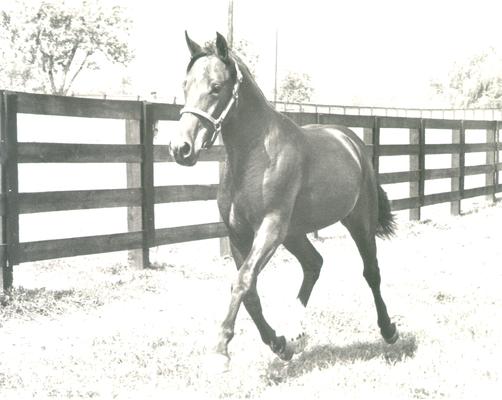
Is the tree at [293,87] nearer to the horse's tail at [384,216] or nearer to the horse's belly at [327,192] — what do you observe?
the horse's tail at [384,216]

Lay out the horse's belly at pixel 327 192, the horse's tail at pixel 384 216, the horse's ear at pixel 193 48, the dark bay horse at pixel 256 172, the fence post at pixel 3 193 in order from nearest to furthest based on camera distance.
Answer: the dark bay horse at pixel 256 172
the horse's ear at pixel 193 48
the horse's belly at pixel 327 192
the horse's tail at pixel 384 216
the fence post at pixel 3 193

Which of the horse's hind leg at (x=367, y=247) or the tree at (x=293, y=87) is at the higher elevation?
the tree at (x=293, y=87)

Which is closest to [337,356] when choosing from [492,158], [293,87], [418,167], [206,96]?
[206,96]

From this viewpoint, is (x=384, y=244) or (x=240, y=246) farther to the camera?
(x=384, y=244)

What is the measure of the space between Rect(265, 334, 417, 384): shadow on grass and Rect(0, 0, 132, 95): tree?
49752 millimetres

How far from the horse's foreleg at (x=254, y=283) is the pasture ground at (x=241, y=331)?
4.4 inches

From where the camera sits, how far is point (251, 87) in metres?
4.07

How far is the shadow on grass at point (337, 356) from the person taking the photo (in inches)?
164

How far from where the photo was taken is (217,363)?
139 inches

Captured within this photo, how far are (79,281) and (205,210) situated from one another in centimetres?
648

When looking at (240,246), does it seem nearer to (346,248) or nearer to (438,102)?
(346,248)

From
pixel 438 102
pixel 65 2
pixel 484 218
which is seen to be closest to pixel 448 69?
pixel 438 102

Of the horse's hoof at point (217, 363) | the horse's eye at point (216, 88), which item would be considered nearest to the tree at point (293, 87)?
the horse's eye at point (216, 88)

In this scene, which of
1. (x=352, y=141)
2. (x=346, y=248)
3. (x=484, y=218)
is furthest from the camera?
(x=484, y=218)
